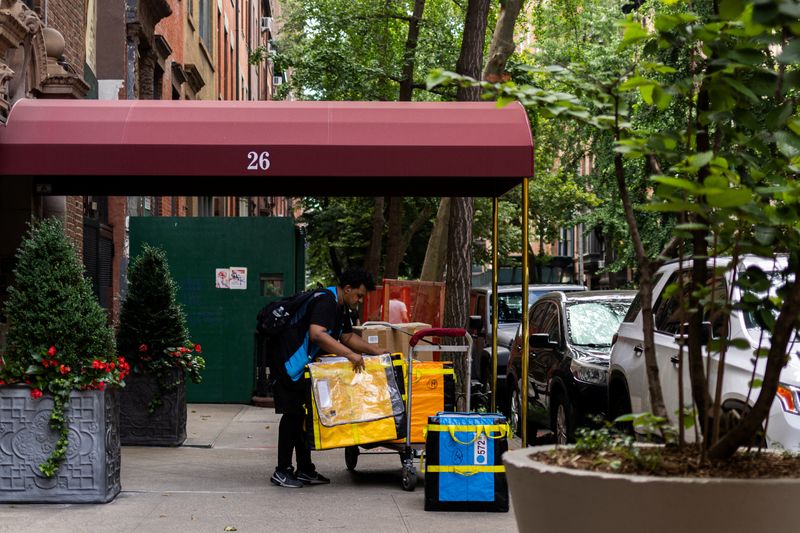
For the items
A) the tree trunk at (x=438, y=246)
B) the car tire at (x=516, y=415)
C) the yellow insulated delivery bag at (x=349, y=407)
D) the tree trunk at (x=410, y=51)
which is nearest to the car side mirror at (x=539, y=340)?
the car tire at (x=516, y=415)

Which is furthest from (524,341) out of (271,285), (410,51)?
(410,51)

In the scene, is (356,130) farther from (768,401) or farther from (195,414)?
(195,414)

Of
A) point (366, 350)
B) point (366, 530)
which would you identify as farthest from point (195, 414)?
point (366, 530)

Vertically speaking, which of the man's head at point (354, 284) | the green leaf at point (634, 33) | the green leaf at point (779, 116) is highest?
the green leaf at point (634, 33)

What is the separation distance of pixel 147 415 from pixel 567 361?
4.27 m

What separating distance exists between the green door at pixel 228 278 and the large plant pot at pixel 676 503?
579 inches

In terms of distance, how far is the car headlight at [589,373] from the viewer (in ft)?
38.6

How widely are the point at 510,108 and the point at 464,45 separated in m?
5.76

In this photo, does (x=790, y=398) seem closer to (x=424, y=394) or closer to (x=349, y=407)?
(x=424, y=394)

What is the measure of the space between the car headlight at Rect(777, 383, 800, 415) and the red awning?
10.4 feet

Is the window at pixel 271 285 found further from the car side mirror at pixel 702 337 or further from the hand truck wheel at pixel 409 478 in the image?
the car side mirror at pixel 702 337

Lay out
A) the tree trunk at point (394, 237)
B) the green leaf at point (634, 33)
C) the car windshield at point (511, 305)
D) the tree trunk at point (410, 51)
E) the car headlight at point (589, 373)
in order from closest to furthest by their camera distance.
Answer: the green leaf at point (634, 33) < the car headlight at point (589, 373) < the car windshield at point (511, 305) < the tree trunk at point (410, 51) < the tree trunk at point (394, 237)

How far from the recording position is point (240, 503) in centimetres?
912

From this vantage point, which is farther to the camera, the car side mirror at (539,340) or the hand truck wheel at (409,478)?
the car side mirror at (539,340)
